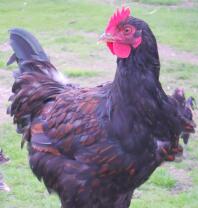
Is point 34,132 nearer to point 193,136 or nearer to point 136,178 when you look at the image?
point 136,178

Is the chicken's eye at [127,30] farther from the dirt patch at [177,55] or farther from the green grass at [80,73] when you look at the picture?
the dirt patch at [177,55]

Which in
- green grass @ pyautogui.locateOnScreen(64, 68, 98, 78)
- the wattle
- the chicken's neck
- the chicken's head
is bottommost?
green grass @ pyautogui.locateOnScreen(64, 68, 98, 78)

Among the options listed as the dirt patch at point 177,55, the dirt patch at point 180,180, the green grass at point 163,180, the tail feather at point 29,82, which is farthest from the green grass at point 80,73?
the tail feather at point 29,82

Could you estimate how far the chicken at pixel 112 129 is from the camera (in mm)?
4203

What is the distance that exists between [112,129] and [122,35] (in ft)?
2.31

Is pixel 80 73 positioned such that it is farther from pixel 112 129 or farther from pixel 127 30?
pixel 127 30

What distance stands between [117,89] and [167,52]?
692 cm

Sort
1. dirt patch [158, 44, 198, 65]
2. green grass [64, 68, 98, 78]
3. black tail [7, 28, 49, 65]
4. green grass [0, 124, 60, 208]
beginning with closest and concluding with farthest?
black tail [7, 28, 49, 65] < green grass [0, 124, 60, 208] < green grass [64, 68, 98, 78] < dirt patch [158, 44, 198, 65]

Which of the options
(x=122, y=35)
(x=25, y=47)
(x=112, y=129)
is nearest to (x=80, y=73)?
(x=25, y=47)

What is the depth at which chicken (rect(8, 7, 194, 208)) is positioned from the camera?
4.20 metres

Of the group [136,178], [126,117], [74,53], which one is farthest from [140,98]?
[74,53]

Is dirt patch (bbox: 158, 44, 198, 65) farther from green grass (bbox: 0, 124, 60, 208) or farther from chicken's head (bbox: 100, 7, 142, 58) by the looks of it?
chicken's head (bbox: 100, 7, 142, 58)

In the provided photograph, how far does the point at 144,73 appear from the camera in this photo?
4.19m

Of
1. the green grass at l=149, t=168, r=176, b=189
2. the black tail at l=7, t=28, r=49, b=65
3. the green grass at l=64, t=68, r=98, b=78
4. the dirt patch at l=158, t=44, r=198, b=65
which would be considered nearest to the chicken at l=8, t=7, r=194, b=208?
the black tail at l=7, t=28, r=49, b=65
